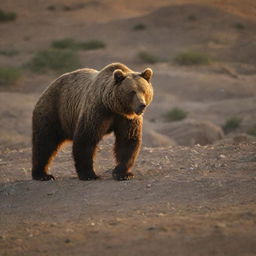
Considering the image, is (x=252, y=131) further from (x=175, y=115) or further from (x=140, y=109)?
(x=140, y=109)

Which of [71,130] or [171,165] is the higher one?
[71,130]

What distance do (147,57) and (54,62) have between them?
4516 millimetres

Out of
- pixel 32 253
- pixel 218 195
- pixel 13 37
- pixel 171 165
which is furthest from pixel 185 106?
pixel 13 37

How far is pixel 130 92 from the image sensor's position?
25.0 feet

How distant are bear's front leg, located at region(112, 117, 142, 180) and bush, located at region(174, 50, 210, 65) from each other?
2166cm

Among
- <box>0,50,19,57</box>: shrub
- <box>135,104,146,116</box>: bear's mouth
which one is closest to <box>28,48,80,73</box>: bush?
<box>0,50,19,57</box>: shrub

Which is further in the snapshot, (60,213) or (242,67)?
(242,67)

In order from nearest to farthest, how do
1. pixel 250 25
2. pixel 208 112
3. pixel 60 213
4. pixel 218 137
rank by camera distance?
pixel 60 213
pixel 218 137
pixel 208 112
pixel 250 25

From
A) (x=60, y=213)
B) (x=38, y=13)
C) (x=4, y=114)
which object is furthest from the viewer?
(x=38, y=13)

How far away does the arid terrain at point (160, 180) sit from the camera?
5.58 meters

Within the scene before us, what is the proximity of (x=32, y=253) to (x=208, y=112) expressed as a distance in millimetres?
15981

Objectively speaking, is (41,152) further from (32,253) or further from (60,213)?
(32,253)

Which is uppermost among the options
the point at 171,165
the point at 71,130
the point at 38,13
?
the point at 71,130

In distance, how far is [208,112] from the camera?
2103cm
